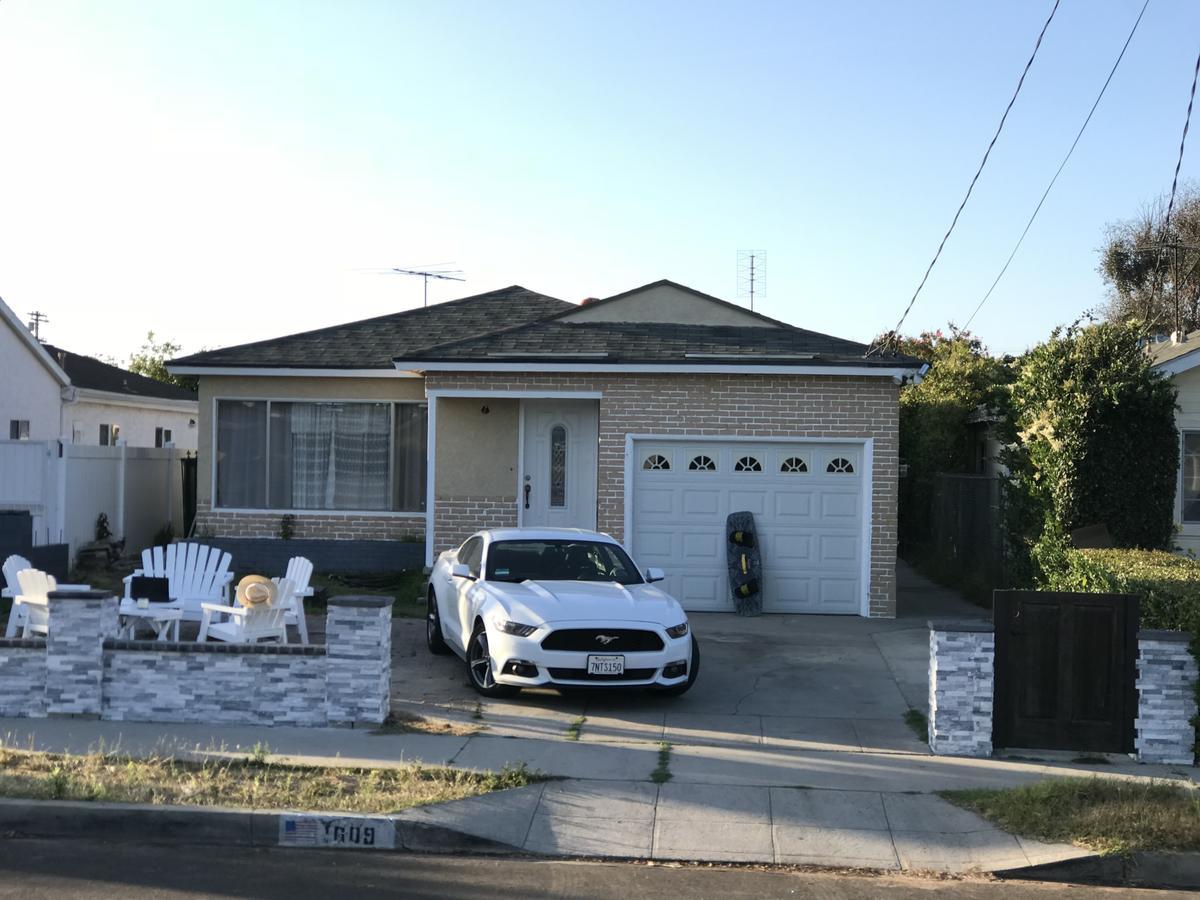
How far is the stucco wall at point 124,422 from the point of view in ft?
88.9

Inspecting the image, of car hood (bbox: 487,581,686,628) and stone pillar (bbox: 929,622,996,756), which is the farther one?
car hood (bbox: 487,581,686,628)

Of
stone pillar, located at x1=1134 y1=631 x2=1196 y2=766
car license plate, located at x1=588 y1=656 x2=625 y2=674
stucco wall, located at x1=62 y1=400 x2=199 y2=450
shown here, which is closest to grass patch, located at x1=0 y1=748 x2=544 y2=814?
car license plate, located at x1=588 y1=656 x2=625 y2=674

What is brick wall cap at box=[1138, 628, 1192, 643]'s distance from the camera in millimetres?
8672

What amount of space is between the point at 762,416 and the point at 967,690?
7.11 m

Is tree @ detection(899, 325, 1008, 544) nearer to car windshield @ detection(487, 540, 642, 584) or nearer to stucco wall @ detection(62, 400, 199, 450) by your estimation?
car windshield @ detection(487, 540, 642, 584)

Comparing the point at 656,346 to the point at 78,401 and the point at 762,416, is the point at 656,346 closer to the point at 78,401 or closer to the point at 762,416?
the point at 762,416

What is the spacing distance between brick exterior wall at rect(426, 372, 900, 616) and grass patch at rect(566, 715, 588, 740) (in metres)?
5.78

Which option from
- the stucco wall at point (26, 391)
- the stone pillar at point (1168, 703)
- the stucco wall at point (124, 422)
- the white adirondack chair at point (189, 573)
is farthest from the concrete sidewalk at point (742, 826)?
the stucco wall at point (124, 422)

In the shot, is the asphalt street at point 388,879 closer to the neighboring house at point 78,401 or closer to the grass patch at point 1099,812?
the grass patch at point 1099,812

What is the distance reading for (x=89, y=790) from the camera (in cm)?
726

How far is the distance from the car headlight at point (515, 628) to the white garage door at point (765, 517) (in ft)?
18.8

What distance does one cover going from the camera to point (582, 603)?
10.2m

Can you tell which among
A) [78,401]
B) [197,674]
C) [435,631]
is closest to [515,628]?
[197,674]

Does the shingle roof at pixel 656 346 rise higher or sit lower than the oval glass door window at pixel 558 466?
higher
